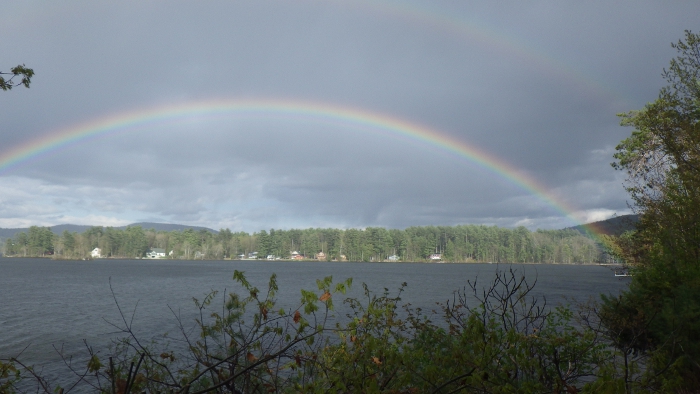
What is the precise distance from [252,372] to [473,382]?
88.1 inches

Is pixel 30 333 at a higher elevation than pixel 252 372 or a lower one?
lower

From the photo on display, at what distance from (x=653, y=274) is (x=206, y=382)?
50.4 feet

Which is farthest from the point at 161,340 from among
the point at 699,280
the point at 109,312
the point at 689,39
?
the point at 689,39

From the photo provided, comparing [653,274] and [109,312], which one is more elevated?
[653,274]

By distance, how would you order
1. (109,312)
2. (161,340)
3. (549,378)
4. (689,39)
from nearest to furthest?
(549,378) < (689,39) < (161,340) < (109,312)

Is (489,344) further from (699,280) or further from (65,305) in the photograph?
(65,305)

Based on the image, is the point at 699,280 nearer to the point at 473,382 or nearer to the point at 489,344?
the point at 489,344

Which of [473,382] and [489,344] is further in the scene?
[489,344]

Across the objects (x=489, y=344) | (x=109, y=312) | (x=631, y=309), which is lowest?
(x=109, y=312)

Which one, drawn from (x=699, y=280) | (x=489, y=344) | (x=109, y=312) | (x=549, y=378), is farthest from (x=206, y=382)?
(x=109, y=312)

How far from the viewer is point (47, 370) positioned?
1908 cm

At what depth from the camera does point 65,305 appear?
42.1 metres

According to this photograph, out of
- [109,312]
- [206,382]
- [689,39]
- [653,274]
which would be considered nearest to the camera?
[206,382]

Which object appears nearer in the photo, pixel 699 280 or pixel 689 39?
pixel 699 280
